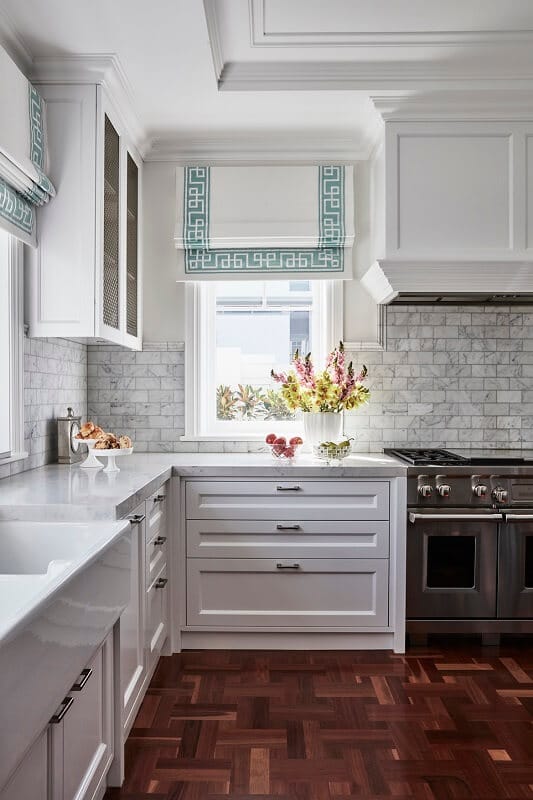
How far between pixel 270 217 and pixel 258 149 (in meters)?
0.39

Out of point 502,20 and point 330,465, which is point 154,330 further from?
point 502,20

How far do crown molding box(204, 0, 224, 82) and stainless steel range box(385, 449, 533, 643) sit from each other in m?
1.99

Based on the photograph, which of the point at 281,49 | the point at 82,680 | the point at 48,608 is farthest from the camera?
the point at 281,49

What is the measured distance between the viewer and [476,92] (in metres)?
3.11

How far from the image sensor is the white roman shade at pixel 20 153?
88.6 inches

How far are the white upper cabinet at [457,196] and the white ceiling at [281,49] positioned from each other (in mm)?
213

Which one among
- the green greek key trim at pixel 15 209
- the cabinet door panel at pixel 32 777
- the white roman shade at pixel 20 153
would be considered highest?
the white roman shade at pixel 20 153

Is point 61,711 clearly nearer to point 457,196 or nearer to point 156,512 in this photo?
point 156,512

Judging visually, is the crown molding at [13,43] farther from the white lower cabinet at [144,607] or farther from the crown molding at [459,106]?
the white lower cabinet at [144,607]

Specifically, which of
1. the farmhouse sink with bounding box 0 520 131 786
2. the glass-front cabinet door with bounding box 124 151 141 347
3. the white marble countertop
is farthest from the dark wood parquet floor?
the glass-front cabinet door with bounding box 124 151 141 347

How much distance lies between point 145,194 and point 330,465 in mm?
1873

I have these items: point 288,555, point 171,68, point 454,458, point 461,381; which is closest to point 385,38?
point 171,68

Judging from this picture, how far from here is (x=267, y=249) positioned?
3.62 m

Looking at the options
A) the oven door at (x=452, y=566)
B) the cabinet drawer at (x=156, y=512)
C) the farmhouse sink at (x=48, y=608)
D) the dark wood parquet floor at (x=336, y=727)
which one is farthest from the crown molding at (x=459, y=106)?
the dark wood parquet floor at (x=336, y=727)
